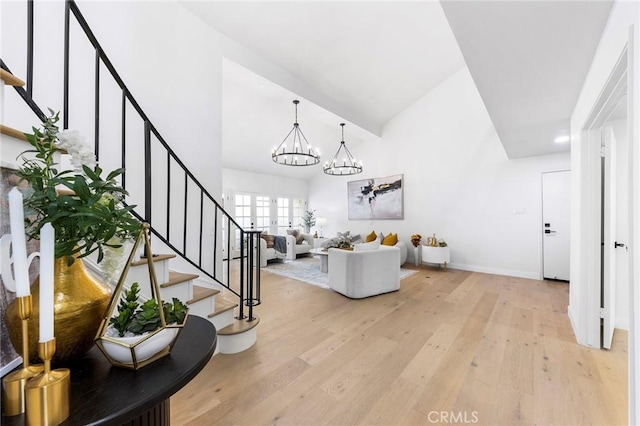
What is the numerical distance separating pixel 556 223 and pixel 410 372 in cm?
447

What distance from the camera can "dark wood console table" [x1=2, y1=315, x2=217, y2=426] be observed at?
0.45 metres

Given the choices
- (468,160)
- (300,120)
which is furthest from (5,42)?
(468,160)

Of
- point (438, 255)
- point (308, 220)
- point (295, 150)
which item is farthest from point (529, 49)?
point (308, 220)

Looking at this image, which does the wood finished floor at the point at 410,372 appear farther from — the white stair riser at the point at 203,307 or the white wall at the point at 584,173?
the white stair riser at the point at 203,307

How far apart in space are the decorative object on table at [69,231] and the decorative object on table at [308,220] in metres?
7.90

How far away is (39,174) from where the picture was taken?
1.78 ft

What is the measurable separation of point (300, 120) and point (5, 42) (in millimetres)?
4730

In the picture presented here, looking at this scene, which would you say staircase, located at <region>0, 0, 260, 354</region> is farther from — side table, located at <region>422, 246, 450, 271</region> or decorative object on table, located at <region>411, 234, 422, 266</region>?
decorative object on table, located at <region>411, 234, 422, 266</region>

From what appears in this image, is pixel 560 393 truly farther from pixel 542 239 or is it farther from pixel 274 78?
pixel 274 78

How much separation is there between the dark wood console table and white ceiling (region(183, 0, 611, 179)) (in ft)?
6.76

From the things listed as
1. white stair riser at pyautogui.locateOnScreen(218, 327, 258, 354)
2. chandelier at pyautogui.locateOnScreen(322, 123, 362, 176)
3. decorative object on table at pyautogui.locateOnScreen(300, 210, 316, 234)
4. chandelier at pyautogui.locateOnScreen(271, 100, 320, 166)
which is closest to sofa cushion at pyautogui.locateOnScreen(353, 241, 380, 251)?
chandelier at pyautogui.locateOnScreen(271, 100, 320, 166)

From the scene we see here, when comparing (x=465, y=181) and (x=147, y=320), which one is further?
(x=465, y=181)

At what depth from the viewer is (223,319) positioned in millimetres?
2186

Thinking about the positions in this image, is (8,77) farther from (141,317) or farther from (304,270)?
(304,270)
